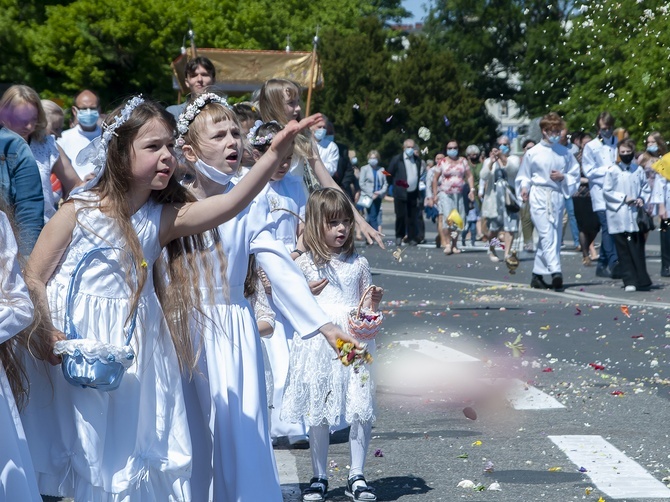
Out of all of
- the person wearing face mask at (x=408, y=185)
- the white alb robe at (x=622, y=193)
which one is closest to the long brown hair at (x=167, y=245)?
the white alb robe at (x=622, y=193)

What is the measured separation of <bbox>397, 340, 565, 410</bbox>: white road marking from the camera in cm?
860

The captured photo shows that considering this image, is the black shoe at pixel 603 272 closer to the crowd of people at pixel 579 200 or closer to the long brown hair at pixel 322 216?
the crowd of people at pixel 579 200

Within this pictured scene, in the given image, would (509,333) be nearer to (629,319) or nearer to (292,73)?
(629,319)

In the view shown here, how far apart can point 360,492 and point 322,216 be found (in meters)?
1.35

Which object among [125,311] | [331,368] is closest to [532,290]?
[331,368]

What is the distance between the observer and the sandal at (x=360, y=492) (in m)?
6.18

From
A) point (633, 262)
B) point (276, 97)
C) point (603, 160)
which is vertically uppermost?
point (276, 97)

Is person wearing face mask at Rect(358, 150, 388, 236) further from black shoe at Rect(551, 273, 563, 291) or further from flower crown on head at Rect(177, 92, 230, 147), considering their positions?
flower crown on head at Rect(177, 92, 230, 147)

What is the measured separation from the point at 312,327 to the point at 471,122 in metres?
73.3

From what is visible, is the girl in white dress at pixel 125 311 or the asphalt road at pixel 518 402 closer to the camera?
the girl in white dress at pixel 125 311

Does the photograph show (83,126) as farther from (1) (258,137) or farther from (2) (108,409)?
(2) (108,409)

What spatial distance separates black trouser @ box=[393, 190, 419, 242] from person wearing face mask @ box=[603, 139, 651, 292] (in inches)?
384

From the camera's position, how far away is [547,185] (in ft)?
55.3

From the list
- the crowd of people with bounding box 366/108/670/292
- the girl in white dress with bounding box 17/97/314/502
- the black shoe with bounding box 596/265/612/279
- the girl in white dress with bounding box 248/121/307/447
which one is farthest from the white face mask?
the black shoe with bounding box 596/265/612/279
